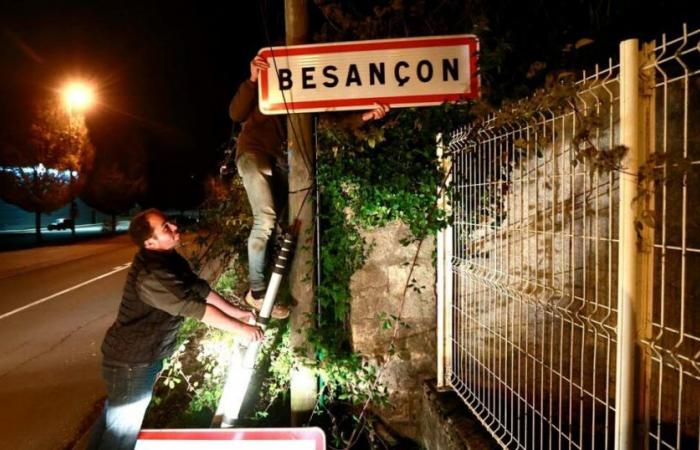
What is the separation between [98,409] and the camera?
4895 mm

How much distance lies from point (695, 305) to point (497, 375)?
1218mm

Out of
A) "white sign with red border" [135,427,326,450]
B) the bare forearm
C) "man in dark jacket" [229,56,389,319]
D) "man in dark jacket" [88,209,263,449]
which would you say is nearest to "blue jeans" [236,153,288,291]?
"man in dark jacket" [229,56,389,319]

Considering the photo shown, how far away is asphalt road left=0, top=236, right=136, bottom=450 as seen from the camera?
4.54m

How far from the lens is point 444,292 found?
368 cm

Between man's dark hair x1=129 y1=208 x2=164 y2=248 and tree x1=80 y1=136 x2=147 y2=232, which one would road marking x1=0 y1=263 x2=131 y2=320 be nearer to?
man's dark hair x1=129 y1=208 x2=164 y2=248

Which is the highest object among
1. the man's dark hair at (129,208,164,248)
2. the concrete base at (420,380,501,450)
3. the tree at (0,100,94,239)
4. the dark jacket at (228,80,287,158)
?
the tree at (0,100,94,239)

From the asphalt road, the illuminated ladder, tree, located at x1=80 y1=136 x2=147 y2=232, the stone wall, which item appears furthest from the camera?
tree, located at x1=80 y1=136 x2=147 y2=232

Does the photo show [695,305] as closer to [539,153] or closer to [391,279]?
[539,153]

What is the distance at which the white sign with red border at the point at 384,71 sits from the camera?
131 inches

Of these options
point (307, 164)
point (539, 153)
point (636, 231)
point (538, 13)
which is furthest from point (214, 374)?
point (538, 13)

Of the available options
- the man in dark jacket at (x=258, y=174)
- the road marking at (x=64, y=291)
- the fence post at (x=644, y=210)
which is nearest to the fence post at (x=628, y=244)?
the fence post at (x=644, y=210)

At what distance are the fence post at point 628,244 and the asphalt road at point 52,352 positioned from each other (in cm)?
447

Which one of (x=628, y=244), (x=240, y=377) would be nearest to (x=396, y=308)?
(x=240, y=377)

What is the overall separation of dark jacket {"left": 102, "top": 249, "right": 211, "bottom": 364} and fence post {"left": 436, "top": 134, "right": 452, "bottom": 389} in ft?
5.95
